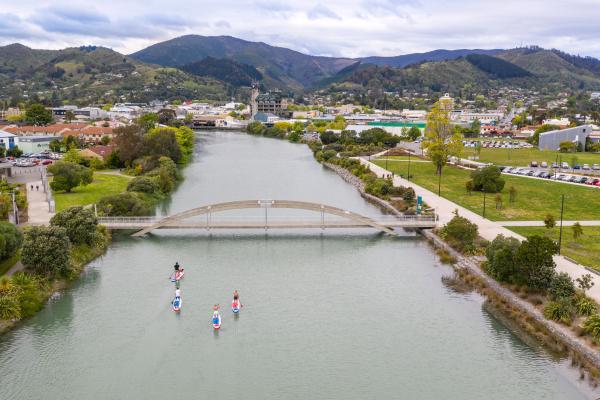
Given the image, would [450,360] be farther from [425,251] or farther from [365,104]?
[365,104]

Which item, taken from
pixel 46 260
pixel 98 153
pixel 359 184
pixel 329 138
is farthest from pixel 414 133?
pixel 46 260

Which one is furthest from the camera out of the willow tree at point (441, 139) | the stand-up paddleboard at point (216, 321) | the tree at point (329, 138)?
the tree at point (329, 138)

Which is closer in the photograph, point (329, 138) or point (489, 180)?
point (489, 180)

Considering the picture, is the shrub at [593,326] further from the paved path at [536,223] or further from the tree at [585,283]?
the paved path at [536,223]

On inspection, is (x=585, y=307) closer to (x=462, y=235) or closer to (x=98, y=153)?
(x=462, y=235)

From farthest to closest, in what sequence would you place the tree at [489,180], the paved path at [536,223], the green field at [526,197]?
1. the tree at [489,180]
2. the green field at [526,197]
3. the paved path at [536,223]

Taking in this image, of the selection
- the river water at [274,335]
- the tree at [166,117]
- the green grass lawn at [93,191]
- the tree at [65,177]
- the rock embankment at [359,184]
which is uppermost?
the tree at [166,117]

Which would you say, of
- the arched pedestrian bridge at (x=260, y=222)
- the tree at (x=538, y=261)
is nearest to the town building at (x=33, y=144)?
the arched pedestrian bridge at (x=260, y=222)

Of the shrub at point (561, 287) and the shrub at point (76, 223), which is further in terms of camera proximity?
the shrub at point (76, 223)
